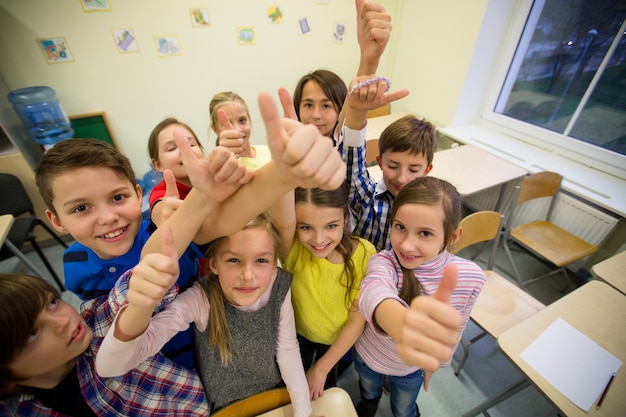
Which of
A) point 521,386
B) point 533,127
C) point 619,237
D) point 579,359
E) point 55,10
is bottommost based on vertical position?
point 521,386

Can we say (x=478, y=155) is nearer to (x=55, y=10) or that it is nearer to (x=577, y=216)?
(x=577, y=216)

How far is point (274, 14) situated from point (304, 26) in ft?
1.16

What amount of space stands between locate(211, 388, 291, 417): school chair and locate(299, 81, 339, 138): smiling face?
1.23 m

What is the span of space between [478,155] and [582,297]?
151cm

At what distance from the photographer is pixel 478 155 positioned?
2396mm

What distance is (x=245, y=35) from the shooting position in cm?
270

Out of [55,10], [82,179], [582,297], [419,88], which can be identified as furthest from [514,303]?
[55,10]

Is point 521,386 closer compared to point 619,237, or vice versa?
point 521,386

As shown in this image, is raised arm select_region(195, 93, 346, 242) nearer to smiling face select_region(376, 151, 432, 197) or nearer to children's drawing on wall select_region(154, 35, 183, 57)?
smiling face select_region(376, 151, 432, 197)

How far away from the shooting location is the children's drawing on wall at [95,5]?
2.08 meters

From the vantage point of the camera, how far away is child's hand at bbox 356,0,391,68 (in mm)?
896

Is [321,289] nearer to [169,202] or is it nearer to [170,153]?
[169,202]

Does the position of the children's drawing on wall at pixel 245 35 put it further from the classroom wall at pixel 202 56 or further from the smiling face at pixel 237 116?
the smiling face at pixel 237 116

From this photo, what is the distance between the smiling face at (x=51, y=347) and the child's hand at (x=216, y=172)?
1.49 ft
